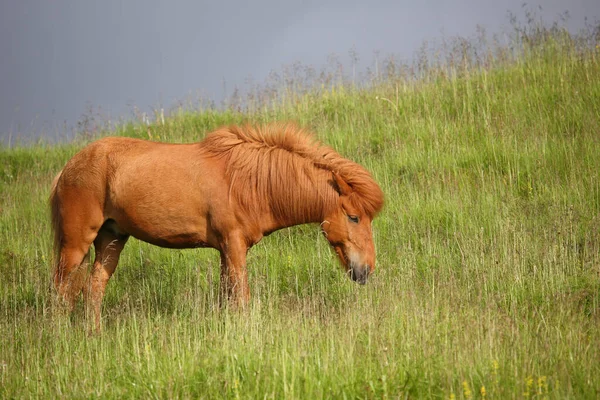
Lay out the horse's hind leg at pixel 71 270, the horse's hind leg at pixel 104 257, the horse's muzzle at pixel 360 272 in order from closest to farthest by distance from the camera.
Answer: the horse's muzzle at pixel 360 272, the horse's hind leg at pixel 71 270, the horse's hind leg at pixel 104 257

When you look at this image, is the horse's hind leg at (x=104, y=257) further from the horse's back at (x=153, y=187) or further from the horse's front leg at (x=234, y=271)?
the horse's front leg at (x=234, y=271)

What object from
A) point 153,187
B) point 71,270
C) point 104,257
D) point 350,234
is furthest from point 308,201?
point 71,270

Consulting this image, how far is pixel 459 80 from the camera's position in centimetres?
1166

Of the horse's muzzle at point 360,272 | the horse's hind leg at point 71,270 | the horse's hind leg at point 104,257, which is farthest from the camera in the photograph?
the horse's hind leg at point 104,257

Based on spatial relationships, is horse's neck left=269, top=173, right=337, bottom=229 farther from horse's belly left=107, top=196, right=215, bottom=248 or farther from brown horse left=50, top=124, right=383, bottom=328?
horse's belly left=107, top=196, right=215, bottom=248

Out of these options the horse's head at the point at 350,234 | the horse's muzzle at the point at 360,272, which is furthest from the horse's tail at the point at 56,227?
the horse's muzzle at the point at 360,272

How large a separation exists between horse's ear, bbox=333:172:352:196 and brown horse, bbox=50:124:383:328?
0.01 m

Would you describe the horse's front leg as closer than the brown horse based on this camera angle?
Yes

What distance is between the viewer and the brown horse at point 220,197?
21.7ft

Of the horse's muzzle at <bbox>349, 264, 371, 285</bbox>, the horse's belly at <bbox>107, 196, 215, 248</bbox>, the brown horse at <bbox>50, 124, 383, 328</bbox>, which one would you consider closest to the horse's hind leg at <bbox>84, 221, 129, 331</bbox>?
the brown horse at <bbox>50, 124, 383, 328</bbox>

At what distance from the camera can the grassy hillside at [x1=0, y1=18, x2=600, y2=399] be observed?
15.4 feet

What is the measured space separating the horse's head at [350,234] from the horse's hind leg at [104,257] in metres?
2.20

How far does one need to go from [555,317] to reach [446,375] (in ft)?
5.14

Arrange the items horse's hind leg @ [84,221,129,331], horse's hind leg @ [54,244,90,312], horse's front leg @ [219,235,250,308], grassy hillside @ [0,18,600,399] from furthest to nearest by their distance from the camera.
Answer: horse's hind leg @ [84,221,129,331] → horse's hind leg @ [54,244,90,312] → horse's front leg @ [219,235,250,308] → grassy hillside @ [0,18,600,399]
